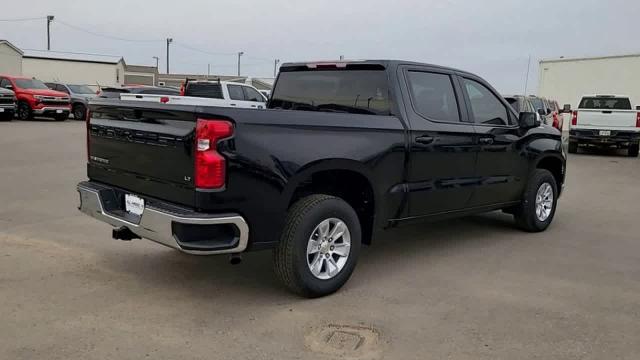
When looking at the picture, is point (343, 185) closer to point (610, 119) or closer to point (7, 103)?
point (610, 119)

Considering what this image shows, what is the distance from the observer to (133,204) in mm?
4609

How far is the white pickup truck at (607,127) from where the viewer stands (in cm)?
1753

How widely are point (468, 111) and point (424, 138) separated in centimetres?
92

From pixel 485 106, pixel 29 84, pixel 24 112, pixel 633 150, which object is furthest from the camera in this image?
pixel 29 84

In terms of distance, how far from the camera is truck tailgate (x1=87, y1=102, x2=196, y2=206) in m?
4.13

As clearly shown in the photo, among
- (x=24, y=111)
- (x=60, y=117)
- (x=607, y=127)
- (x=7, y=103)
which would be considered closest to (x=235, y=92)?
→ (x=7, y=103)

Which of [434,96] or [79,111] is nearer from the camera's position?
[434,96]

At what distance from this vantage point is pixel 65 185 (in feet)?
31.7

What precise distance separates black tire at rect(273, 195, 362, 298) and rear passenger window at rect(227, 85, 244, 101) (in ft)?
48.2

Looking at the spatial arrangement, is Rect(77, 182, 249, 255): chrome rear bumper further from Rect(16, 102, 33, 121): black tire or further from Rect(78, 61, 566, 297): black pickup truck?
Rect(16, 102, 33, 121): black tire

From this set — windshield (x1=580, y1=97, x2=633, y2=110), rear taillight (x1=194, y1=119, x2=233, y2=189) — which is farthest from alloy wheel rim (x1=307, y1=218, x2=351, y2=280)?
windshield (x1=580, y1=97, x2=633, y2=110)

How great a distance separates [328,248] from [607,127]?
1560 centimetres

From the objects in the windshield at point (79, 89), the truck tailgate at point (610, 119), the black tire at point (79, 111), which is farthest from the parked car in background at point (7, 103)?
the truck tailgate at point (610, 119)

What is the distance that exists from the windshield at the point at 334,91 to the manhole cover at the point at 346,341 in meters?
2.04
